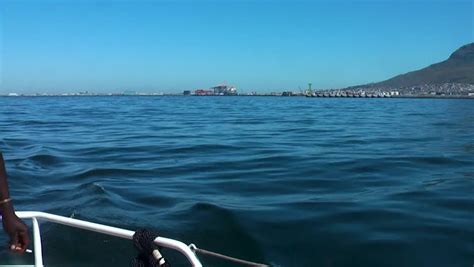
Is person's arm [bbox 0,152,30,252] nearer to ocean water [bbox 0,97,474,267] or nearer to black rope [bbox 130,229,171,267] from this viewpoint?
black rope [bbox 130,229,171,267]

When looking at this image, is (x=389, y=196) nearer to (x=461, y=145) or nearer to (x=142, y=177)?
(x=142, y=177)

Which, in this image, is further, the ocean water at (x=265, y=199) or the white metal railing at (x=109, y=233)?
the ocean water at (x=265, y=199)

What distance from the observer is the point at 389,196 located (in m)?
8.88

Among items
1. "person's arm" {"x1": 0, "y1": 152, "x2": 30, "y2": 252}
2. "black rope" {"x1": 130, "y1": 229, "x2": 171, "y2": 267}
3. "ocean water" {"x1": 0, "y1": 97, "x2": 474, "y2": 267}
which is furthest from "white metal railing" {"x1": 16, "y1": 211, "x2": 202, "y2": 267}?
"ocean water" {"x1": 0, "y1": 97, "x2": 474, "y2": 267}

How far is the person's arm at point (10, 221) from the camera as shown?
9.84 ft

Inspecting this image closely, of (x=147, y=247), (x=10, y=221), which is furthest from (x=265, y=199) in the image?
(x=10, y=221)

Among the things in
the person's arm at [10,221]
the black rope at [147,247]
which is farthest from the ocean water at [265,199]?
the person's arm at [10,221]

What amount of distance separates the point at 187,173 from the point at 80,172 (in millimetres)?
2747

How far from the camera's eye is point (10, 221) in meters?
3.06

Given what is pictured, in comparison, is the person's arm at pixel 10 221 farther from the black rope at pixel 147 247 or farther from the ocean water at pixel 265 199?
the ocean water at pixel 265 199

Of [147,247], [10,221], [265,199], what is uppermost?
[10,221]

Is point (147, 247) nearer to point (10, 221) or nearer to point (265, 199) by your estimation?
point (10, 221)

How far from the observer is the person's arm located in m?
3.00

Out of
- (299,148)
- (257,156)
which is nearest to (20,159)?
(257,156)
